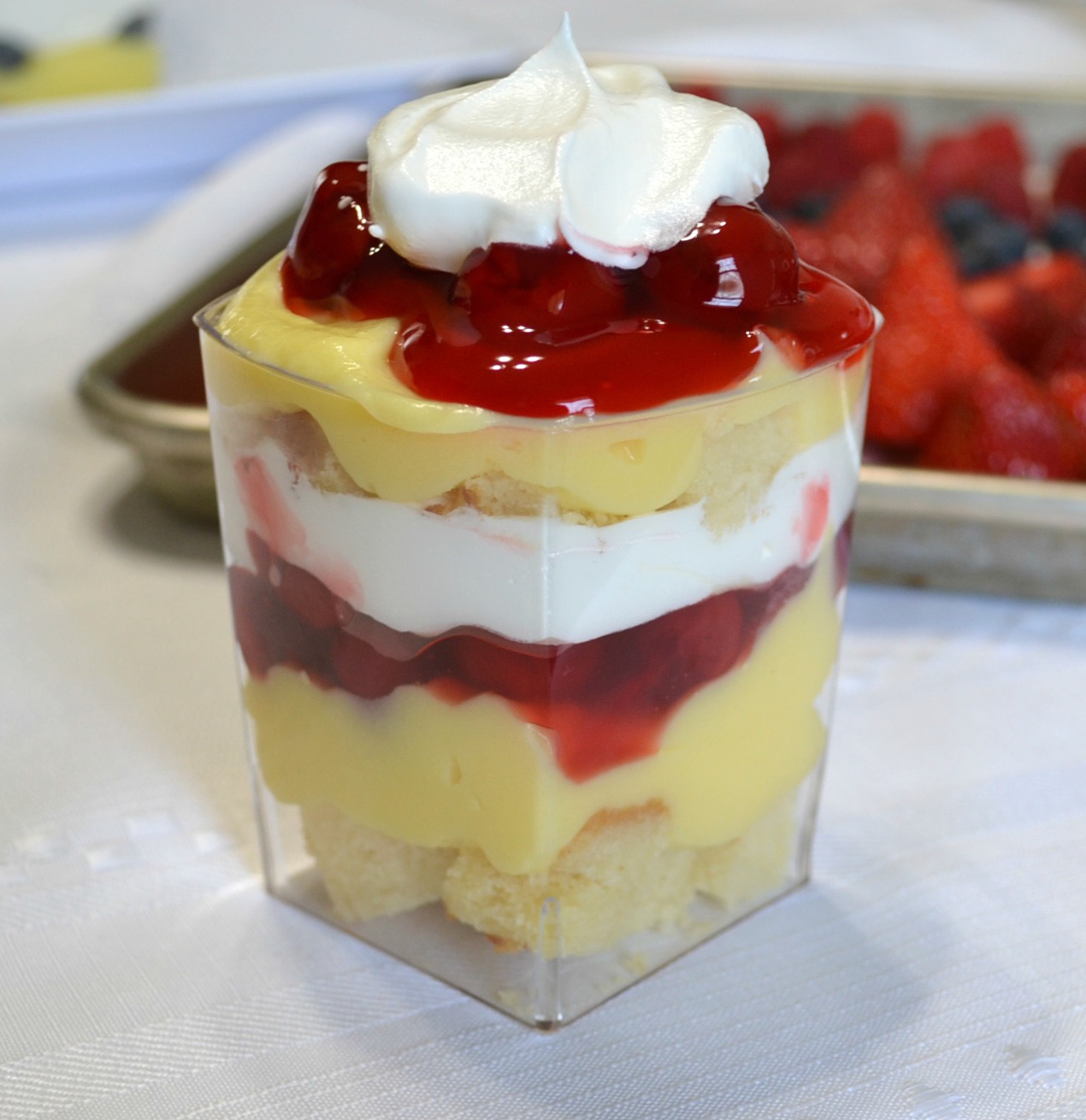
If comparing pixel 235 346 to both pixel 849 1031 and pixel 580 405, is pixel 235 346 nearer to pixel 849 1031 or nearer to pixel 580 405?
pixel 580 405

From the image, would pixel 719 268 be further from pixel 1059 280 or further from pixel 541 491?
pixel 1059 280

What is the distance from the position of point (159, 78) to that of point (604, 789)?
60.9 inches

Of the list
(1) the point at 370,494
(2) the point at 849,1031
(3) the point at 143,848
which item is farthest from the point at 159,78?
(2) the point at 849,1031

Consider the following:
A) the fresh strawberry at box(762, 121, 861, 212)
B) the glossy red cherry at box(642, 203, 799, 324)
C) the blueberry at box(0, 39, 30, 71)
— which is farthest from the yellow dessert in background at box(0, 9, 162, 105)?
the glossy red cherry at box(642, 203, 799, 324)

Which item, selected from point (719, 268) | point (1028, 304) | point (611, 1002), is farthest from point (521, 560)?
point (1028, 304)

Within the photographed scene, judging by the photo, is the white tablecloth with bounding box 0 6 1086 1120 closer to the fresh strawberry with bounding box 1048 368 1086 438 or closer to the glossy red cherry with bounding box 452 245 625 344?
the fresh strawberry with bounding box 1048 368 1086 438

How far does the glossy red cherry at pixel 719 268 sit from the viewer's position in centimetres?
58

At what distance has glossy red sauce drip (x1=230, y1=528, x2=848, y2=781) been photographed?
23.6 inches

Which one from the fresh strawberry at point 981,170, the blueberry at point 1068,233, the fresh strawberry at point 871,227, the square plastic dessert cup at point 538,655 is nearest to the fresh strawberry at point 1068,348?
the fresh strawberry at point 871,227

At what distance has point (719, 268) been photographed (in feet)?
1.88

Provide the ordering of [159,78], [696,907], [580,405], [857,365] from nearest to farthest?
1. [580,405]
2. [857,365]
3. [696,907]
4. [159,78]

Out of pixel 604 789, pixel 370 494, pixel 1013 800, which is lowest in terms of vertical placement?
pixel 1013 800

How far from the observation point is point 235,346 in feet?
2.02

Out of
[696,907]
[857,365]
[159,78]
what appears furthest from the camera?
[159,78]
